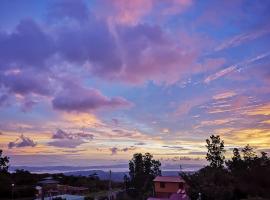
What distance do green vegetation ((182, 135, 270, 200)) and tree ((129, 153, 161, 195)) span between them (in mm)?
18133

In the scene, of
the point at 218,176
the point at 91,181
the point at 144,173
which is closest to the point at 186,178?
the point at 218,176

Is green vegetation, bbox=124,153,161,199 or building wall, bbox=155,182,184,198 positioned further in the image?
green vegetation, bbox=124,153,161,199

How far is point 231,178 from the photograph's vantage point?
148 ft

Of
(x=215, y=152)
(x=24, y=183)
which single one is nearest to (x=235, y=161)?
(x=215, y=152)


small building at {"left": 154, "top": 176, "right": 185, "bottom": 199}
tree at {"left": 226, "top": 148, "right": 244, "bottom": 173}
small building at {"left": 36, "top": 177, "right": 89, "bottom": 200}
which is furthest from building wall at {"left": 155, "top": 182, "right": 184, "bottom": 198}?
small building at {"left": 36, "top": 177, "right": 89, "bottom": 200}

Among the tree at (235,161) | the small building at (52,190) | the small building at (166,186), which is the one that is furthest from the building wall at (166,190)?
the small building at (52,190)

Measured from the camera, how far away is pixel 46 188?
192ft

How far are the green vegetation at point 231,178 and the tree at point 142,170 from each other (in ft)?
59.5

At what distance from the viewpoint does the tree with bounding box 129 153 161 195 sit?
74500mm

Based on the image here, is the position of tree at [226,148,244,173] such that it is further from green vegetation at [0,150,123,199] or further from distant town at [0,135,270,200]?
green vegetation at [0,150,123,199]

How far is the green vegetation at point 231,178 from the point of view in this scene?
3431 centimetres

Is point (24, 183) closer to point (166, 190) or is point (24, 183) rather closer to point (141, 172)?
point (141, 172)

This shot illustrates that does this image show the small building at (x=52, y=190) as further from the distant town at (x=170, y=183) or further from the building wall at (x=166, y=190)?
the building wall at (x=166, y=190)

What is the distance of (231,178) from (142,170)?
3385 cm
